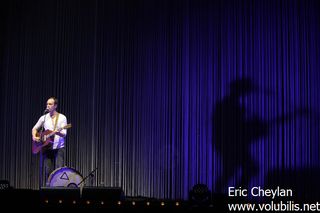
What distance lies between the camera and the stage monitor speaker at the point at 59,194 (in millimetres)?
6467

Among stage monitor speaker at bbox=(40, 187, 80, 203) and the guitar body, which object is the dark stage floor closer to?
stage monitor speaker at bbox=(40, 187, 80, 203)

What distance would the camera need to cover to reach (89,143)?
9.98 metres

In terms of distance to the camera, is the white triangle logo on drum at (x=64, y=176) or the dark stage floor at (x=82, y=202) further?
the white triangle logo on drum at (x=64, y=176)

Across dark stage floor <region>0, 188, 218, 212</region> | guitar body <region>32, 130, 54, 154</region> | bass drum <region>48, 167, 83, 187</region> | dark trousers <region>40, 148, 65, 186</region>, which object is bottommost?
dark stage floor <region>0, 188, 218, 212</region>

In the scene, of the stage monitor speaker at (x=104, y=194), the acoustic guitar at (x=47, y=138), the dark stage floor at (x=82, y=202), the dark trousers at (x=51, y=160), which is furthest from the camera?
the dark trousers at (x=51, y=160)

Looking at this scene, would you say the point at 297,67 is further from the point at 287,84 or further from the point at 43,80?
the point at 43,80

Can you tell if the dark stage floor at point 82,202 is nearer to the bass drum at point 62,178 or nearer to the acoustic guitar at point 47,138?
the bass drum at point 62,178

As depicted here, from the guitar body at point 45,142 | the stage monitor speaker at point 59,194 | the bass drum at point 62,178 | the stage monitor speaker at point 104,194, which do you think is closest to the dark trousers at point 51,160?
the guitar body at point 45,142

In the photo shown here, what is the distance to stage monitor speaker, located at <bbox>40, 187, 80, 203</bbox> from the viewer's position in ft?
21.2

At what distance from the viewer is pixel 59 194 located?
655 centimetres

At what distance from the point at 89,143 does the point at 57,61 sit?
6.62ft

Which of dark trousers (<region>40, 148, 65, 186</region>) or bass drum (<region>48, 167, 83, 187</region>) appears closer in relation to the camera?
bass drum (<region>48, 167, 83, 187</region>)

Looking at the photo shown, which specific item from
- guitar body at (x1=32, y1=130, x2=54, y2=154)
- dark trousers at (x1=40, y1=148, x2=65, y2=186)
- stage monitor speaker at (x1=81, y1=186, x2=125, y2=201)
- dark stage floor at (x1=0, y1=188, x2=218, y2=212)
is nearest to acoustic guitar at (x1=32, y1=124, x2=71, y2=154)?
guitar body at (x1=32, y1=130, x2=54, y2=154)

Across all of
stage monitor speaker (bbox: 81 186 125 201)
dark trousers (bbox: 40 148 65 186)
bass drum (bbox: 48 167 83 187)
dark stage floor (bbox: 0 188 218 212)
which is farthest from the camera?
dark trousers (bbox: 40 148 65 186)
